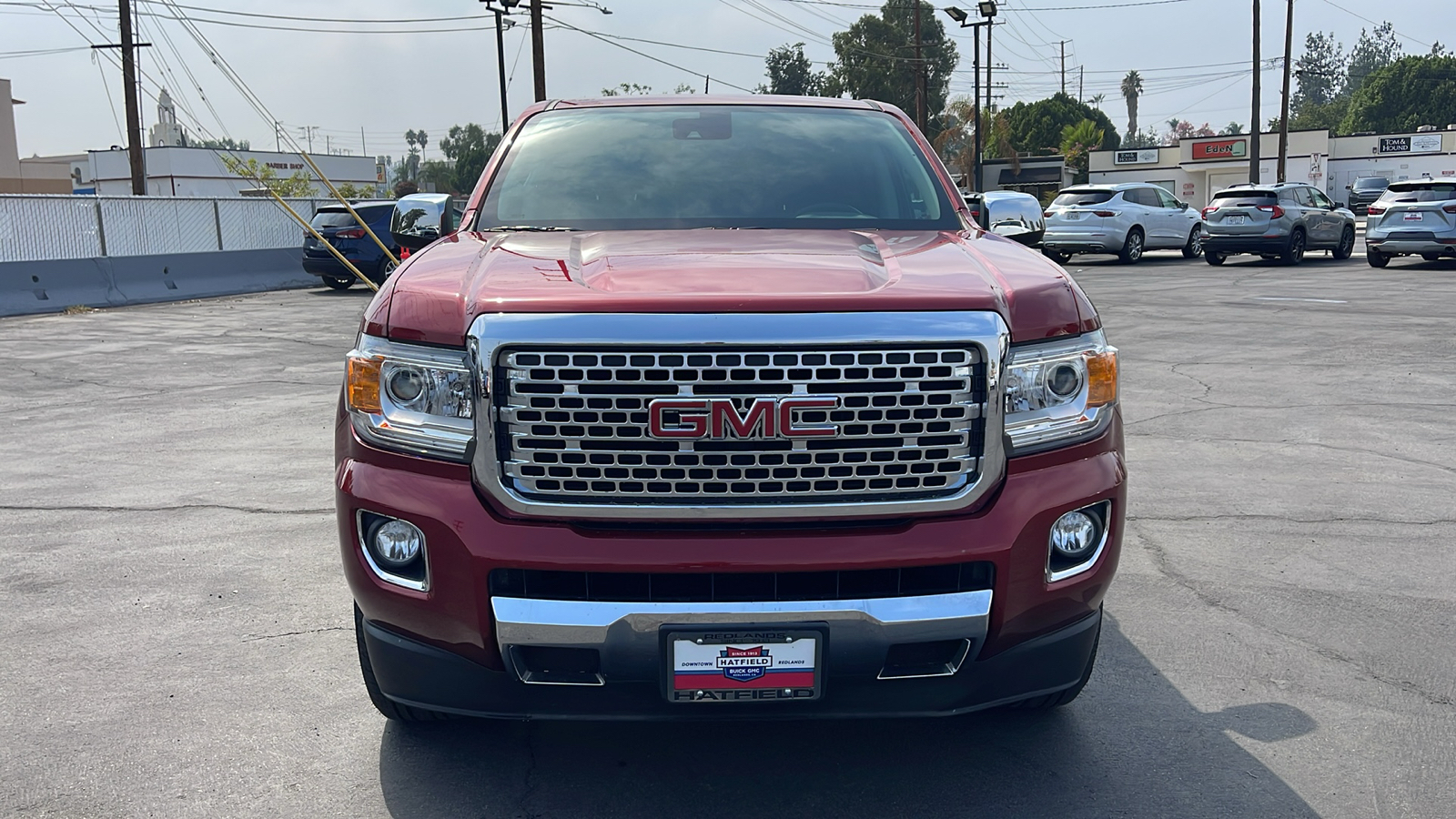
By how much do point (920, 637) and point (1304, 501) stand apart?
14.1ft

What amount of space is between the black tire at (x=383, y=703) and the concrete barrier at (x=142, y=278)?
1784cm

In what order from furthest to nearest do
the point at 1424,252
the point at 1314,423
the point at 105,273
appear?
the point at 1424,252, the point at 105,273, the point at 1314,423

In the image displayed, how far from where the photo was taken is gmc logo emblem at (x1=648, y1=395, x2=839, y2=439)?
2.77 m

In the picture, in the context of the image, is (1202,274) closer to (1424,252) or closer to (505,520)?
(1424,252)

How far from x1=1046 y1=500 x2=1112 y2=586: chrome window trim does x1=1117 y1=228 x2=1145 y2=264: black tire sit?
23769mm

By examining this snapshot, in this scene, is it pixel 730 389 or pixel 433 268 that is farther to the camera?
pixel 433 268

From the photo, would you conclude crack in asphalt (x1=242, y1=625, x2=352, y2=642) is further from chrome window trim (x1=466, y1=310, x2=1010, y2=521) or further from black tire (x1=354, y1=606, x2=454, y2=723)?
chrome window trim (x1=466, y1=310, x2=1010, y2=521)

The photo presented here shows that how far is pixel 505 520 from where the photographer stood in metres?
2.83

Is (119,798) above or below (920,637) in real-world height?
below

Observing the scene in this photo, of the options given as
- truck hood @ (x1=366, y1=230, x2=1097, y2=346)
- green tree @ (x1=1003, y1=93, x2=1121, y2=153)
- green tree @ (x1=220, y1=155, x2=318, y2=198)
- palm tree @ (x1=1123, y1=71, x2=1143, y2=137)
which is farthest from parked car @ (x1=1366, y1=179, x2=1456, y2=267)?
palm tree @ (x1=1123, y1=71, x2=1143, y2=137)

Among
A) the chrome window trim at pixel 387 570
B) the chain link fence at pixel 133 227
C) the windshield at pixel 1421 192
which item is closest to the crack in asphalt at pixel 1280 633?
the chrome window trim at pixel 387 570

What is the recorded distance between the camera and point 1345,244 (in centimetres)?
2570

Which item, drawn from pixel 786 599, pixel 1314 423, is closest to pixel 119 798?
pixel 786 599

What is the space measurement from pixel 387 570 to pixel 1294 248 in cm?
2425
